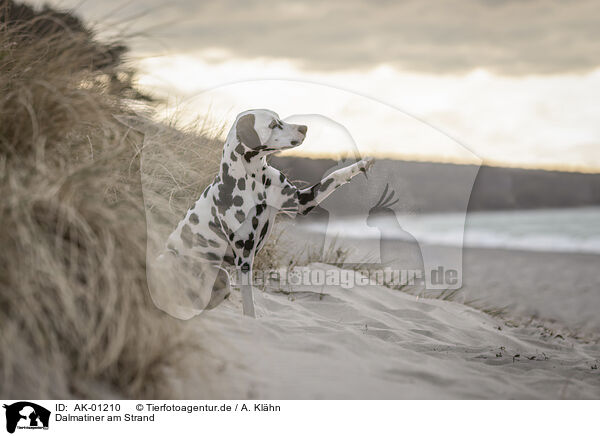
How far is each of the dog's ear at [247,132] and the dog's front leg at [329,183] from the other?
0.38m

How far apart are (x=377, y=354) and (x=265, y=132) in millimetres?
1254

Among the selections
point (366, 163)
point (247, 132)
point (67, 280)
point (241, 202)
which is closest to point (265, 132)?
point (247, 132)

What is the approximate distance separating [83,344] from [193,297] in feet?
1.99

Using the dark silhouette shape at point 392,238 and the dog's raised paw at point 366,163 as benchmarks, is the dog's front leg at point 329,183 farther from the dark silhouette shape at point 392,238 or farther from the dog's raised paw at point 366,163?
the dark silhouette shape at point 392,238

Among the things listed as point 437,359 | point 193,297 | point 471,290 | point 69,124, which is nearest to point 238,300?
point 193,297

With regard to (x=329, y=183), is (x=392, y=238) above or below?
below

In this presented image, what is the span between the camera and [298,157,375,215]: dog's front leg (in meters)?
2.72

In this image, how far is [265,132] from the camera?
2.57 metres

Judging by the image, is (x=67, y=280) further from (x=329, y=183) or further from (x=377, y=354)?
(x=377, y=354)

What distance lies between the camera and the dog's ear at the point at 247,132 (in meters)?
2.59
